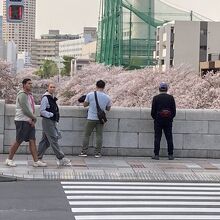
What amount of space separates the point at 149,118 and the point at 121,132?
0.70m

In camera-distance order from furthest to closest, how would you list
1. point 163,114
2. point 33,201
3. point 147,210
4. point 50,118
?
1. point 163,114
2. point 50,118
3. point 33,201
4. point 147,210

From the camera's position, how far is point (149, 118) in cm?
1395

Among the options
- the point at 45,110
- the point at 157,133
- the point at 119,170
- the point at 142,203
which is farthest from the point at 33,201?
the point at 157,133

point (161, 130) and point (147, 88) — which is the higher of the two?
point (147, 88)

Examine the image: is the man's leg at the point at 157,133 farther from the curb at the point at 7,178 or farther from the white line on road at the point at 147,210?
the white line on road at the point at 147,210

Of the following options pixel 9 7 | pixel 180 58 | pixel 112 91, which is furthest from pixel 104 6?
pixel 9 7

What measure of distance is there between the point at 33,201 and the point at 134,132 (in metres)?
5.37

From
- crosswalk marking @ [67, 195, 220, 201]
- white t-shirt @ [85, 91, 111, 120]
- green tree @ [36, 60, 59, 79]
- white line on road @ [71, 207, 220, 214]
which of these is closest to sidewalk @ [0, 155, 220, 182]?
white t-shirt @ [85, 91, 111, 120]

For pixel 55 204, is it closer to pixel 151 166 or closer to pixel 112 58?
pixel 151 166

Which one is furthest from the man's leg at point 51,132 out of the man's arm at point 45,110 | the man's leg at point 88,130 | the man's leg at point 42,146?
the man's leg at point 88,130

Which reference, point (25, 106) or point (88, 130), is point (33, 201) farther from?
point (88, 130)

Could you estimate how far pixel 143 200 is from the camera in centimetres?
925

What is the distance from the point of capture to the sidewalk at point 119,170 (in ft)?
36.8

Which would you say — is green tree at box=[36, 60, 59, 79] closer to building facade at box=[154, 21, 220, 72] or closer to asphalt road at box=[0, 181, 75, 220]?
building facade at box=[154, 21, 220, 72]
